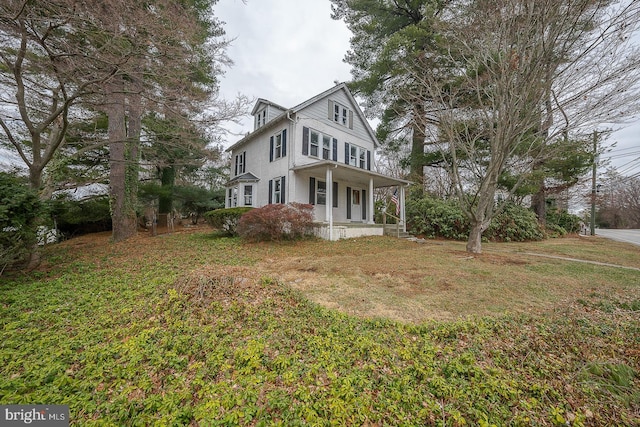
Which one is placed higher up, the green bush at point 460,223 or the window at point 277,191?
the window at point 277,191

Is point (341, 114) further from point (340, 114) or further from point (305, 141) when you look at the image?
point (305, 141)

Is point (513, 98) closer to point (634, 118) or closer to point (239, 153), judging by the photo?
point (634, 118)

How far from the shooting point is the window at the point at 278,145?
484 inches

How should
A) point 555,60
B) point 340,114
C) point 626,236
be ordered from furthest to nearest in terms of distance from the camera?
point 626,236 → point 340,114 → point 555,60

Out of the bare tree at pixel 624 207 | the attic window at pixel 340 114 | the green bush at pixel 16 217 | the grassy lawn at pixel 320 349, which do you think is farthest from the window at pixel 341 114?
the bare tree at pixel 624 207

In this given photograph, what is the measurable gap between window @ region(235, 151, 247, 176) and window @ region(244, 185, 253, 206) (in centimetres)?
202

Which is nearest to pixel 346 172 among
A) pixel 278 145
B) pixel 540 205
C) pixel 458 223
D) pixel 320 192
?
pixel 320 192

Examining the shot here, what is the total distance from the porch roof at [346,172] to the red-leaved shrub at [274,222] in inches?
77.6

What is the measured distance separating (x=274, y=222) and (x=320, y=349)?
705cm

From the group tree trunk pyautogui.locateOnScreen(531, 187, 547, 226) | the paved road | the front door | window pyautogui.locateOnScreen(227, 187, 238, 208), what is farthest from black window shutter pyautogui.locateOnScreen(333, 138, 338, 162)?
the paved road

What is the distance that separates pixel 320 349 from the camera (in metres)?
2.71

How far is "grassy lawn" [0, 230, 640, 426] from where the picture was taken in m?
2.00

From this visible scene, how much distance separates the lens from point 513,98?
683 centimetres

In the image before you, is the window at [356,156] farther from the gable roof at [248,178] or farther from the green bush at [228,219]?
the green bush at [228,219]
